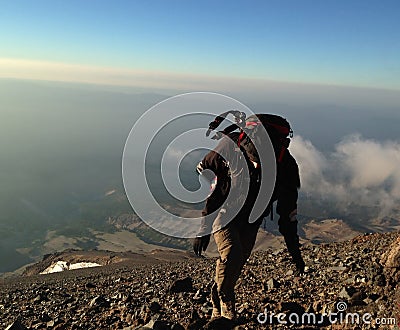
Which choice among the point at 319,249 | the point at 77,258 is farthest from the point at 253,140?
the point at 77,258

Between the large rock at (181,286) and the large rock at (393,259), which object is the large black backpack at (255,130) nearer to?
the large rock at (393,259)

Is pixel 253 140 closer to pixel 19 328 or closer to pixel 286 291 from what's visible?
pixel 286 291

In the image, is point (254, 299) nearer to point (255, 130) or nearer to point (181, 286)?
point (181, 286)

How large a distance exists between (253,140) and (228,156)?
409mm

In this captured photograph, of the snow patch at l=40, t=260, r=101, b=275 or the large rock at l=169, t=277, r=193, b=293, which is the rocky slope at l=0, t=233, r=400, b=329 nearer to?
the large rock at l=169, t=277, r=193, b=293

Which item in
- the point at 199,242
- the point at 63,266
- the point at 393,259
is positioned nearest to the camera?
the point at 199,242

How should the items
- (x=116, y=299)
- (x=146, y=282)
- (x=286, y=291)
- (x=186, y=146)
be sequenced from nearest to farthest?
(x=186, y=146) → (x=286, y=291) → (x=116, y=299) → (x=146, y=282)

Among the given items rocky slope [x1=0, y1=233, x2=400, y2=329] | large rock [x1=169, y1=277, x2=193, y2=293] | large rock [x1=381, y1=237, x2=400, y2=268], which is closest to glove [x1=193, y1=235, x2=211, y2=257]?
rocky slope [x1=0, y1=233, x2=400, y2=329]

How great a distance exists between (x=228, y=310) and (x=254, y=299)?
72.3 inches

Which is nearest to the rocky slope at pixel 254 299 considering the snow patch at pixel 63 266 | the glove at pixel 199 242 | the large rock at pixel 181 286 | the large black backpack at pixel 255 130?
the large rock at pixel 181 286

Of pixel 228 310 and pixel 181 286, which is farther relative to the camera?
pixel 181 286

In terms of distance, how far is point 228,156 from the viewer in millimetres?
5676

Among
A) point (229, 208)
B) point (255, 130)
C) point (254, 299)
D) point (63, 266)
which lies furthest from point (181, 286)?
point (63, 266)

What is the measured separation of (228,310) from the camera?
5.90 metres
